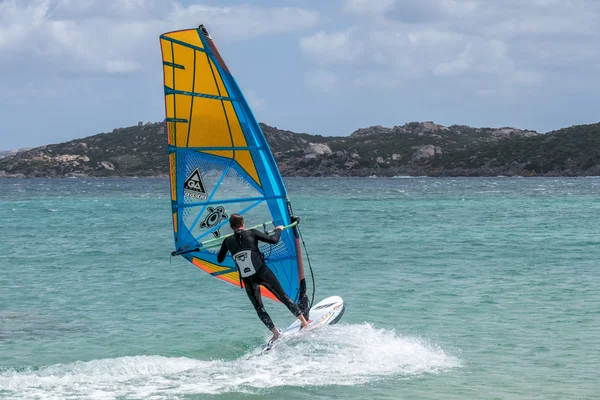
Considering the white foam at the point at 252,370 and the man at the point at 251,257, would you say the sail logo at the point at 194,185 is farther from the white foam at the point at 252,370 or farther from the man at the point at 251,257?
the white foam at the point at 252,370

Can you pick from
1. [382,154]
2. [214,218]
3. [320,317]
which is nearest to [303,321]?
[320,317]

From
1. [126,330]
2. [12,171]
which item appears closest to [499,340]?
[126,330]

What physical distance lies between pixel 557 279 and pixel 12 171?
17041 centimetres

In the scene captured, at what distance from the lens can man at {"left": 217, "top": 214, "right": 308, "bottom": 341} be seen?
9.13 meters

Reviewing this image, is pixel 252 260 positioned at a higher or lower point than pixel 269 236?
lower

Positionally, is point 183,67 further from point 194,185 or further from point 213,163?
point 194,185

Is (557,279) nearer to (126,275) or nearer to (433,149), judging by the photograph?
(126,275)

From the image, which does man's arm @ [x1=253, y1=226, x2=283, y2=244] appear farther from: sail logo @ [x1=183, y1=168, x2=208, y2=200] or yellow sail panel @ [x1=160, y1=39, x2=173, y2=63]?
yellow sail panel @ [x1=160, y1=39, x2=173, y2=63]

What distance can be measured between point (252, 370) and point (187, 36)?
3.97m

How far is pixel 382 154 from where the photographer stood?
156375mm

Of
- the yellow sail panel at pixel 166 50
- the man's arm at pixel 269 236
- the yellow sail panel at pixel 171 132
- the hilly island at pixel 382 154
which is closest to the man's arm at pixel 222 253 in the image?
the man's arm at pixel 269 236

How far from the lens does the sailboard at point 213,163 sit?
9.56 m

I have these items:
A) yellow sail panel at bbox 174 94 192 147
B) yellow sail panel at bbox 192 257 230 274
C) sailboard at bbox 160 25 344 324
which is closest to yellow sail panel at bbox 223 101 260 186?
sailboard at bbox 160 25 344 324

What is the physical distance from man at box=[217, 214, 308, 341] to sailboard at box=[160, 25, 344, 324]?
509 mm
